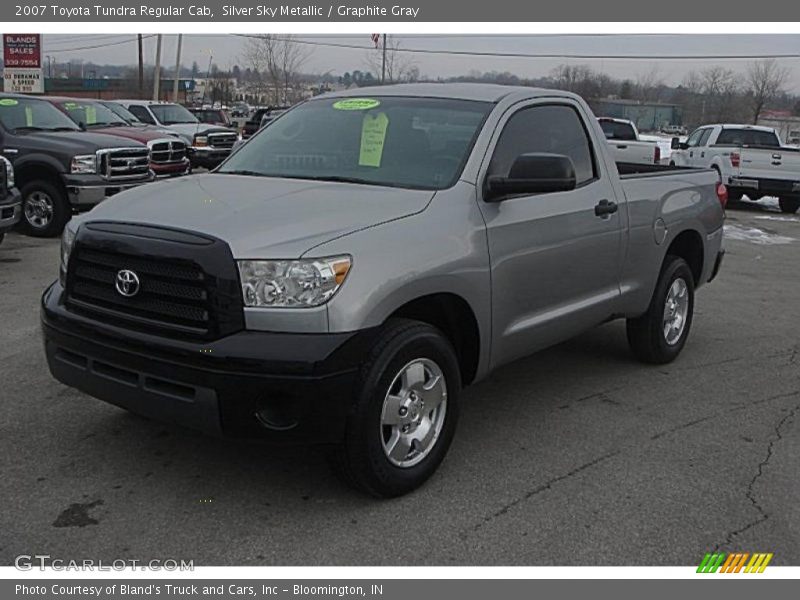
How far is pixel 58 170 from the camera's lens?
11.3 meters

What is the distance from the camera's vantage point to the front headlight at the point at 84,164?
11.3 meters

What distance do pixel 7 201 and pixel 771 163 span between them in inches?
575

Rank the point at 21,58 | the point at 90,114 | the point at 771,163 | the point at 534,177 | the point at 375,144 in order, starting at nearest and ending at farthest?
the point at 534,177 → the point at 375,144 → the point at 90,114 → the point at 771,163 → the point at 21,58

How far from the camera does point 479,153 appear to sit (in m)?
4.35

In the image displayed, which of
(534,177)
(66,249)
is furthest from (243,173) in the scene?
(534,177)

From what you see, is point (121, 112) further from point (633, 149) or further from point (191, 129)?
A: point (633, 149)

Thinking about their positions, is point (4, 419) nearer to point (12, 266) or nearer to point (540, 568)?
point (540, 568)

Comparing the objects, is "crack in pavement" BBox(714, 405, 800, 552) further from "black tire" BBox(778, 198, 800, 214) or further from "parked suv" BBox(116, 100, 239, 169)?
"parked suv" BBox(116, 100, 239, 169)

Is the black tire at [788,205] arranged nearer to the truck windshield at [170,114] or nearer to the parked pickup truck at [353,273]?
the truck windshield at [170,114]

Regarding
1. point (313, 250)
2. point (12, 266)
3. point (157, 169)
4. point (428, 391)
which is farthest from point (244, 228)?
point (157, 169)

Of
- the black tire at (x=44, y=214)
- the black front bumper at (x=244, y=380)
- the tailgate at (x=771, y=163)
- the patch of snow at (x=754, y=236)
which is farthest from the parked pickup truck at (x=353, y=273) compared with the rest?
the tailgate at (x=771, y=163)

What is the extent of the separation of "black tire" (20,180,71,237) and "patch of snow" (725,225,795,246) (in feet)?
33.6

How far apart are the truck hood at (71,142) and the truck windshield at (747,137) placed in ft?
43.8

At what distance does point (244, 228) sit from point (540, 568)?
1.85 meters
